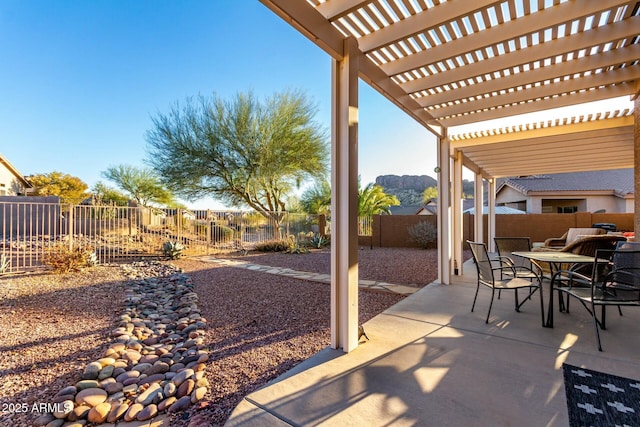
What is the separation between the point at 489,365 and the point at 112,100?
16747 mm

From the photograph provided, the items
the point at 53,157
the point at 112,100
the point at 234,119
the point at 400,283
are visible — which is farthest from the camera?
the point at 53,157

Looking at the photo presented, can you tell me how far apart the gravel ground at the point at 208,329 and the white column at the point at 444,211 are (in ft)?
1.67

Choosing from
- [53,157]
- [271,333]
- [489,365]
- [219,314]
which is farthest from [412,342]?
[53,157]

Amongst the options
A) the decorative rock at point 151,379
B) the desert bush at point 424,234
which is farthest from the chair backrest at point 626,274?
the desert bush at point 424,234

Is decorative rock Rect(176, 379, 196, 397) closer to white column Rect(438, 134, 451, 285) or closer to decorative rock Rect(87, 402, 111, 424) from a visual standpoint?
decorative rock Rect(87, 402, 111, 424)

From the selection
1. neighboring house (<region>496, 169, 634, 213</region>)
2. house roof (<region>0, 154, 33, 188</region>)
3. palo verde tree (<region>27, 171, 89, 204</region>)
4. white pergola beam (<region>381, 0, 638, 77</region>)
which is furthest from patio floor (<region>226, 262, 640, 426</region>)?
house roof (<region>0, 154, 33, 188</region>)

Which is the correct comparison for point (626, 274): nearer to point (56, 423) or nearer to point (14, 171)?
point (56, 423)

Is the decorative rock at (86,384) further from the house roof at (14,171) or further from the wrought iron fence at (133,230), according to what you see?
the house roof at (14,171)

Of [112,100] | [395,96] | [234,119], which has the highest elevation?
[112,100]

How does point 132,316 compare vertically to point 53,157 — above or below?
below

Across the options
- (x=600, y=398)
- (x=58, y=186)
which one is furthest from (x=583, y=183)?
(x=58, y=186)

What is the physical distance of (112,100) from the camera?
42.4ft

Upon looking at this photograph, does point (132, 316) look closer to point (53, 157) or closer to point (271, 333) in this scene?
point (271, 333)

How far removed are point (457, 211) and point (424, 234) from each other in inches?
227
